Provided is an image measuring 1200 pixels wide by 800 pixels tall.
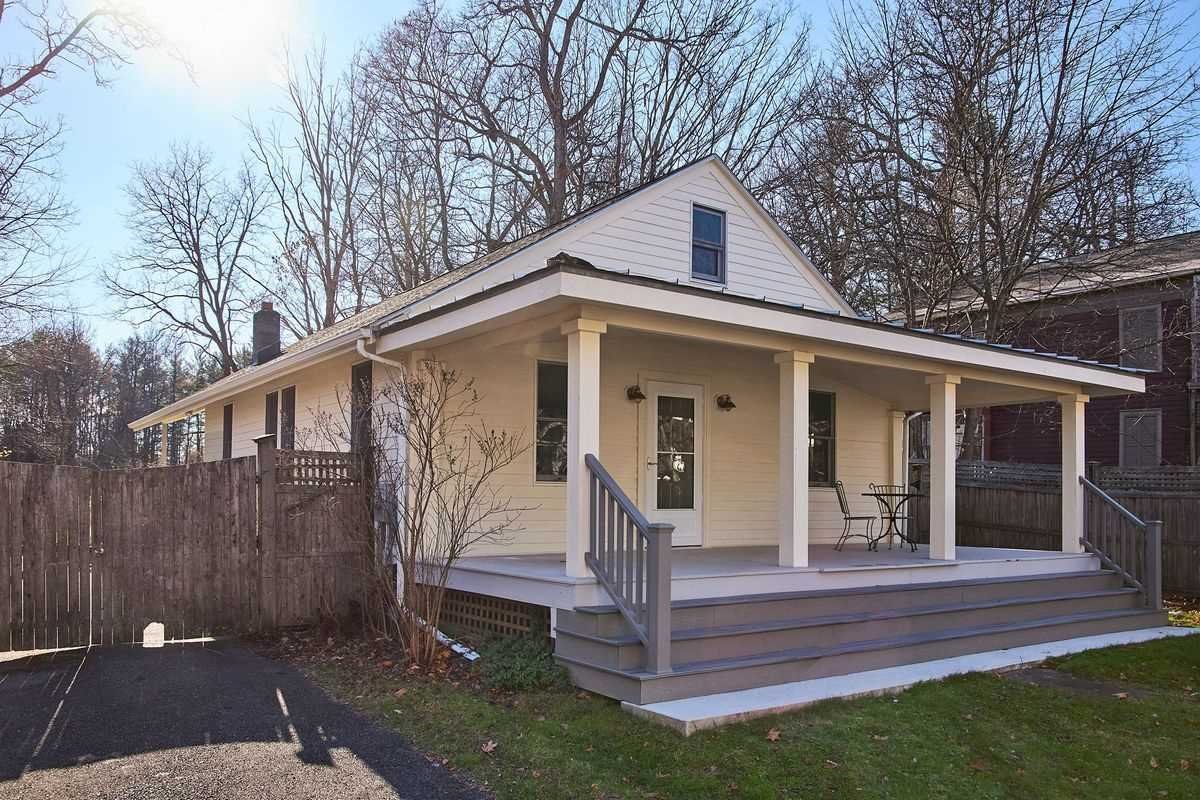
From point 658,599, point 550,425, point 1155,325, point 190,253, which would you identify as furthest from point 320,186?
point 658,599

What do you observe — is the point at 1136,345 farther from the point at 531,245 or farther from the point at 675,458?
the point at 531,245

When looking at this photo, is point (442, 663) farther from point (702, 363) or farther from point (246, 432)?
point (246, 432)

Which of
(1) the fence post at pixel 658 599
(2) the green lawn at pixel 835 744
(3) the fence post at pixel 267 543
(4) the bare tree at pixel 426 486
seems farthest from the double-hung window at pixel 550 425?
(1) the fence post at pixel 658 599

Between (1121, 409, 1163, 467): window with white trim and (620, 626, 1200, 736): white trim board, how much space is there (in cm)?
1290

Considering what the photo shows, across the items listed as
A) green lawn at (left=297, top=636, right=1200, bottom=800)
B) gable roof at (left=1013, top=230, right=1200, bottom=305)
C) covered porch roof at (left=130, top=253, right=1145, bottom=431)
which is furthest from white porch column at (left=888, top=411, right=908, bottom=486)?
green lawn at (left=297, top=636, right=1200, bottom=800)

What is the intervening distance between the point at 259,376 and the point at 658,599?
286 inches

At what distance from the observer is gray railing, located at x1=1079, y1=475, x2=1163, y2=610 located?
31.3 ft

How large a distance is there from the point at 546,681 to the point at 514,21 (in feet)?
58.5

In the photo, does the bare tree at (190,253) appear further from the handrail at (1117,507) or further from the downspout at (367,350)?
the handrail at (1117,507)

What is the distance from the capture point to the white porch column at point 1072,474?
9.99 m

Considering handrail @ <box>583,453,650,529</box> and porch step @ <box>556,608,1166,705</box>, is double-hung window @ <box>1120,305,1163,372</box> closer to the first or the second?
porch step @ <box>556,608,1166,705</box>

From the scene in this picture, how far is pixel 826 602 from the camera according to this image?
273 inches

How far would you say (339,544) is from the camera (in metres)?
8.35

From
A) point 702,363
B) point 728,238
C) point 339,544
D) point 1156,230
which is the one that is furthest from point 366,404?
point 1156,230
